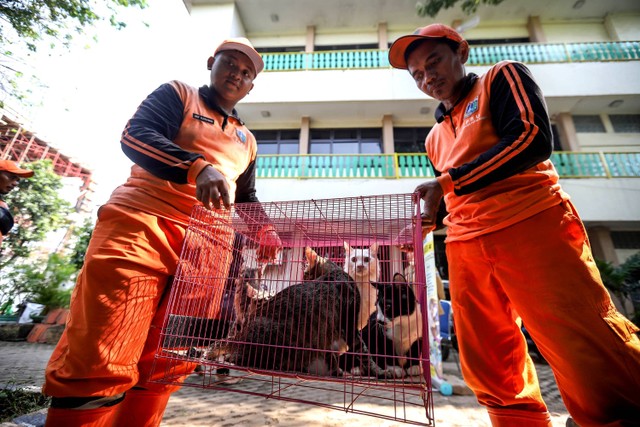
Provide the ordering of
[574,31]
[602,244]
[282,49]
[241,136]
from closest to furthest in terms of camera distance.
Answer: [241,136], [602,244], [574,31], [282,49]

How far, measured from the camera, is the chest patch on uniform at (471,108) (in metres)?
1.33

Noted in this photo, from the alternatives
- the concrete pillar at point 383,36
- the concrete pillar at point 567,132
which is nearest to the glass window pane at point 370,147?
the concrete pillar at point 383,36

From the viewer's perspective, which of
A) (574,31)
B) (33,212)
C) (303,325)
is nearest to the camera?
(303,325)

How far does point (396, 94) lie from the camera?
8.14 meters

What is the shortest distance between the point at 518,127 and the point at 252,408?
2726 mm

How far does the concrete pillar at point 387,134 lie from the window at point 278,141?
9.37 feet

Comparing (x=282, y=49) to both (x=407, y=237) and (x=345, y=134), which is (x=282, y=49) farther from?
(x=407, y=237)

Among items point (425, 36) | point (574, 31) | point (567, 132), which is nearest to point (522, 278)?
point (425, 36)

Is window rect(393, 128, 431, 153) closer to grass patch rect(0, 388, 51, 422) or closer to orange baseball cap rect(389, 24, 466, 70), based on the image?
orange baseball cap rect(389, 24, 466, 70)

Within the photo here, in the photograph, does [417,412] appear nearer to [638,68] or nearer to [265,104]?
[265,104]

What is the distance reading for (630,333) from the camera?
0.90m

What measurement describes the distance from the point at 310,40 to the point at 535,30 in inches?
299

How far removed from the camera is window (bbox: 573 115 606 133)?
27.6ft

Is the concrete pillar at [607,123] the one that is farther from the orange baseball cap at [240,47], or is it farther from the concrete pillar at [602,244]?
the orange baseball cap at [240,47]
